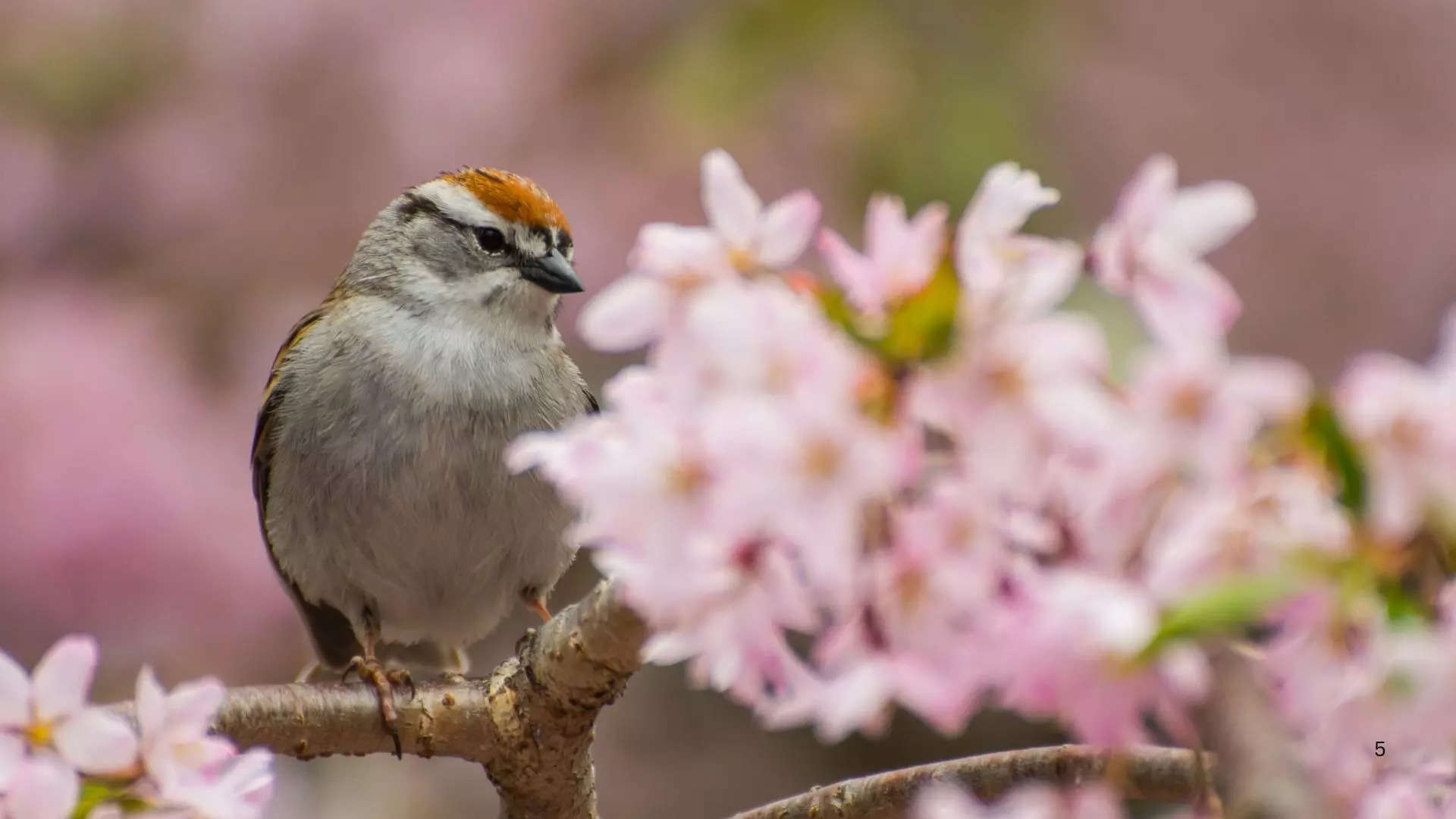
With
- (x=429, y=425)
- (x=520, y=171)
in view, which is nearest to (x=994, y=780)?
(x=429, y=425)

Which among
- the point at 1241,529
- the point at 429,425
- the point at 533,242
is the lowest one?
the point at 1241,529

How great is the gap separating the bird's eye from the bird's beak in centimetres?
8

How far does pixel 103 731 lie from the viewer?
1.42 meters

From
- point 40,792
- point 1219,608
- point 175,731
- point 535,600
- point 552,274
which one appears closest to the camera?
point 1219,608

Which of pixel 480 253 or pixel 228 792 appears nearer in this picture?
pixel 228 792

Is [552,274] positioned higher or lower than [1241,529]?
higher

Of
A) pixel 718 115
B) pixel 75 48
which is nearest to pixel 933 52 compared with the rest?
pixel 718 115

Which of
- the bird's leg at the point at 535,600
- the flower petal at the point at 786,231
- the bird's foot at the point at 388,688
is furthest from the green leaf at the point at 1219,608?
the bird's leg at the point at 535,600

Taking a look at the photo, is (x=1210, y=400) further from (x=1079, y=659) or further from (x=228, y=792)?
(x=228, y=792)

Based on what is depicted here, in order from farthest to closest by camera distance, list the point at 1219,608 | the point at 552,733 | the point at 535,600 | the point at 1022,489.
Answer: the point at 535,600 < the point at 552,733 < the point at 1022,489 < the point at 1219,608

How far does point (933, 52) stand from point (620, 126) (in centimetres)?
145

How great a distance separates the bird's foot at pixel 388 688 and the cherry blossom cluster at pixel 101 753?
99 cm

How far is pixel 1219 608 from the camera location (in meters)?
0.99

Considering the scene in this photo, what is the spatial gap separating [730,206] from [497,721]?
1391 mm
